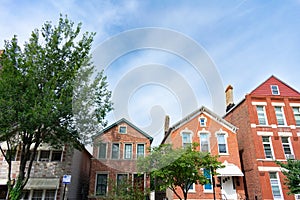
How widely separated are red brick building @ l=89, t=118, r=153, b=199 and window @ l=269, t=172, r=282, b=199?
10164 mm

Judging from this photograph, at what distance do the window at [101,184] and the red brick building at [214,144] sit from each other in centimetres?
564

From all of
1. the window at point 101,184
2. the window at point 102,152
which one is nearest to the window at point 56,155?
the window at point 102,152

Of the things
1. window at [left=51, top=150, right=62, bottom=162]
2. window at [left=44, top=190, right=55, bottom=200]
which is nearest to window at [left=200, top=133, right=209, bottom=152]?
window at [left=51, top=150, right=62, bottom=162]

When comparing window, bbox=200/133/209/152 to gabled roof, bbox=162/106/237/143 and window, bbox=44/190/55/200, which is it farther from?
window, bbox=44/190/55/200

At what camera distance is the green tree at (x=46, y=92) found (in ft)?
42.4

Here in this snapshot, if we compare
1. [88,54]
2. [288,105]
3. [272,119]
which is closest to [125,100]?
[88,54]

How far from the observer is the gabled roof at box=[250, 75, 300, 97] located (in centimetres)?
2142

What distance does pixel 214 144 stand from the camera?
19.9 m

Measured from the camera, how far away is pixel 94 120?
15508mm

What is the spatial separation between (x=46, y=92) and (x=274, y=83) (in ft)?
66.6

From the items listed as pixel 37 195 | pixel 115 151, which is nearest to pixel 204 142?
pixel 115 151

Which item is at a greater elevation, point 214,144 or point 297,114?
point 297,114

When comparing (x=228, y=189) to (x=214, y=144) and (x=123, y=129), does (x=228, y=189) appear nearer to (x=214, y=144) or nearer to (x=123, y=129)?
(x=214, y=144)

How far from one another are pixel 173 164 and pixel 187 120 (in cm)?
810
